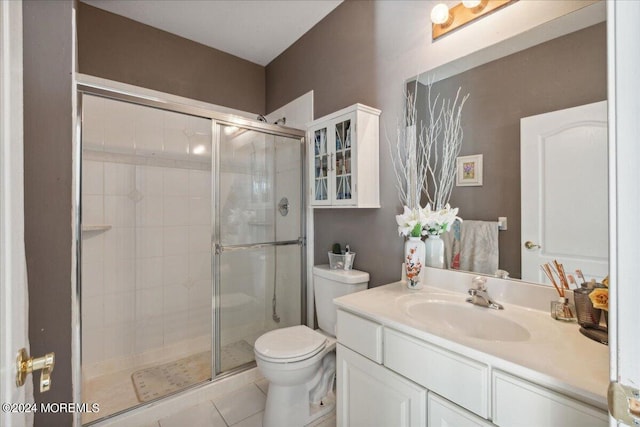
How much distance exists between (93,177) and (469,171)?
244 centimetres

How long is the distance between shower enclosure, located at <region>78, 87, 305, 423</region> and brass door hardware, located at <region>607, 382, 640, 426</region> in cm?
185

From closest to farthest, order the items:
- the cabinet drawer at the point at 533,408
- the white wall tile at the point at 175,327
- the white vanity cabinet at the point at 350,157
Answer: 1. the cabinet drawer at the point at 533,408
2. the white vanity cabinet at the point at 350,157
3. the white wall tile at the point at 175,327

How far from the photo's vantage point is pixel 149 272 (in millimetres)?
2287

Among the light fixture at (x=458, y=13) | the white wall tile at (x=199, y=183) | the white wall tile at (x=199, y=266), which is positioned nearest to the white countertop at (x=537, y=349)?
the light fixture at (x=458, y=13)

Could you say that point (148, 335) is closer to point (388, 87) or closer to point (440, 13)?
point (388, 87)

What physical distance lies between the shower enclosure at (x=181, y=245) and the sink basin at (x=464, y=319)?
120 cm

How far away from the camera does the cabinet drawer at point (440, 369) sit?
822 millimetres

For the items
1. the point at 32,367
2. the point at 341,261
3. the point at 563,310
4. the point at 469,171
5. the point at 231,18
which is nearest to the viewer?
the point at 32,367

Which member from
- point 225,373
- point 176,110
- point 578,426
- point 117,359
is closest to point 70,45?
point 176,110

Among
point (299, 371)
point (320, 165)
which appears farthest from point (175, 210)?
point (299, 371)

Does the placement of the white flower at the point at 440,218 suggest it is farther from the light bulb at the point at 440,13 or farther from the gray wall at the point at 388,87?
the light bulb at the point at 440,13

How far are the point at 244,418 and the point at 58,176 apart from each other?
60.8 inches

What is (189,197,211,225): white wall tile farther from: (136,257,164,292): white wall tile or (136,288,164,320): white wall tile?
(136,288,164,320): white wall tile

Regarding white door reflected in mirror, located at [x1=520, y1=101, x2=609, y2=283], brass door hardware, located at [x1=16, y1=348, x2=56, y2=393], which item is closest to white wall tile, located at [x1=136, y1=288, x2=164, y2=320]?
brass door hardware, located at [x1=16, y1=348, x2=56, y2=393]
